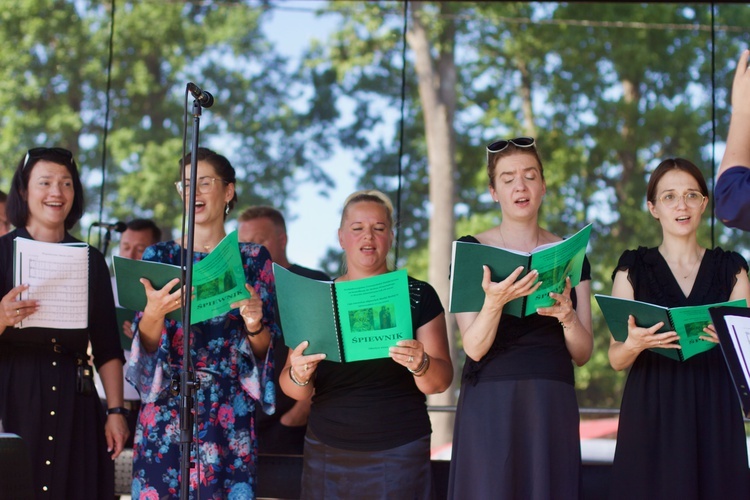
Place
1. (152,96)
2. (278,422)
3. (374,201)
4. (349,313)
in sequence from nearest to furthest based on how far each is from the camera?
(349,313), (374,201), (278,422), (152,96)

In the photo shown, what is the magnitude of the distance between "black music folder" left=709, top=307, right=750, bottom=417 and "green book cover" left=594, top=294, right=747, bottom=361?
67 centimetres

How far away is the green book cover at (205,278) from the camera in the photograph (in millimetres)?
2912

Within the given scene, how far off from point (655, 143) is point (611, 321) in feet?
33.8

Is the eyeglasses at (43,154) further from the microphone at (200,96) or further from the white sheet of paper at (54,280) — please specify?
the microphone at (200,96)

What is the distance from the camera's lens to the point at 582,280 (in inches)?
123

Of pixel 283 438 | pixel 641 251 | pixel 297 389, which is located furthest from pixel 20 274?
pixel 641 251

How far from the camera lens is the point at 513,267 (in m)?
2.73

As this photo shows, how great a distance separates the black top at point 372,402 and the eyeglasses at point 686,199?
0.90 meters

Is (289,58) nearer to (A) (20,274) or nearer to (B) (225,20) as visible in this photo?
(B) (225,20)

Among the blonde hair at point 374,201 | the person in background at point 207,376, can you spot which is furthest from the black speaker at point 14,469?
the blonde hair at point 374,201

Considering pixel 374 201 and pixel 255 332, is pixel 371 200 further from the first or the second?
pixel 255 332

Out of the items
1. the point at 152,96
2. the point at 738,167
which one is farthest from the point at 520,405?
the point at 152,96

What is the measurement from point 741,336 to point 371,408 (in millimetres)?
1324

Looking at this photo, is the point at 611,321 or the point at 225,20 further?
the point at 225,20
